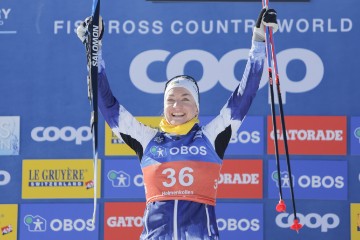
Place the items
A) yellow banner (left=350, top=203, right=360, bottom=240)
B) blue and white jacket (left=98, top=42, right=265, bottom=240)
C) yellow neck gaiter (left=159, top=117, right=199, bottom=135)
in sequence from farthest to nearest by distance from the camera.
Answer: yellow banner (left=350, top=203, right=360, bottom=240) < yellow neck gaiter (left=159, top=117, right=199, bottom=135) < blue and white jacket (left=98, top=42, right=265, bottom=240)

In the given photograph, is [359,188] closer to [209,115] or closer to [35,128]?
[209,115]

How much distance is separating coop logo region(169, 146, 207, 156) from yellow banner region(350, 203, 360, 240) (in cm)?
168

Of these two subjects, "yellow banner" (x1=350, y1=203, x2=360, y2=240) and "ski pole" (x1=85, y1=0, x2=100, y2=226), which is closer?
"ski pole" (x1=85, y1=0, x2=100, y2=226)

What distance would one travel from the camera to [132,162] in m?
4.64

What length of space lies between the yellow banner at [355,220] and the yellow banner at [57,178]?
5.00 ft

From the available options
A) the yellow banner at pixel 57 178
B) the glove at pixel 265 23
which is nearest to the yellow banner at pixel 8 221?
the yellow banner at pixel 57 178

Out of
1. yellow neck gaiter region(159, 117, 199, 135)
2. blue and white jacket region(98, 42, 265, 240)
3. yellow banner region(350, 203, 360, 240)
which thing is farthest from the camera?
yellow banner region(350, 203, 360, 240)

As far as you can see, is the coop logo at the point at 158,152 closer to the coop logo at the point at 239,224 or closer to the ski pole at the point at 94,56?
the ski pole at the point at 94,56

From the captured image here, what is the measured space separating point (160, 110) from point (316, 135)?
3.09ft

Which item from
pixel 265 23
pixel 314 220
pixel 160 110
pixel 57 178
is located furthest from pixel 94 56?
pixel 314 220

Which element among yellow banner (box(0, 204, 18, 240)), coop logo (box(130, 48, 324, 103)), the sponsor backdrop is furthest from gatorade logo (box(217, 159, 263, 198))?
yellow banner (box(0, 204, 18, 240))

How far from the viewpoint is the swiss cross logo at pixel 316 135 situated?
4.59 meters

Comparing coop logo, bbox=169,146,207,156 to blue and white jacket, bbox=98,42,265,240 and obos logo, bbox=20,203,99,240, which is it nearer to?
blue and white jacket, bbox=98,42,265,240

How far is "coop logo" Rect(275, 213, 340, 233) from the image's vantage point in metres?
4.58
